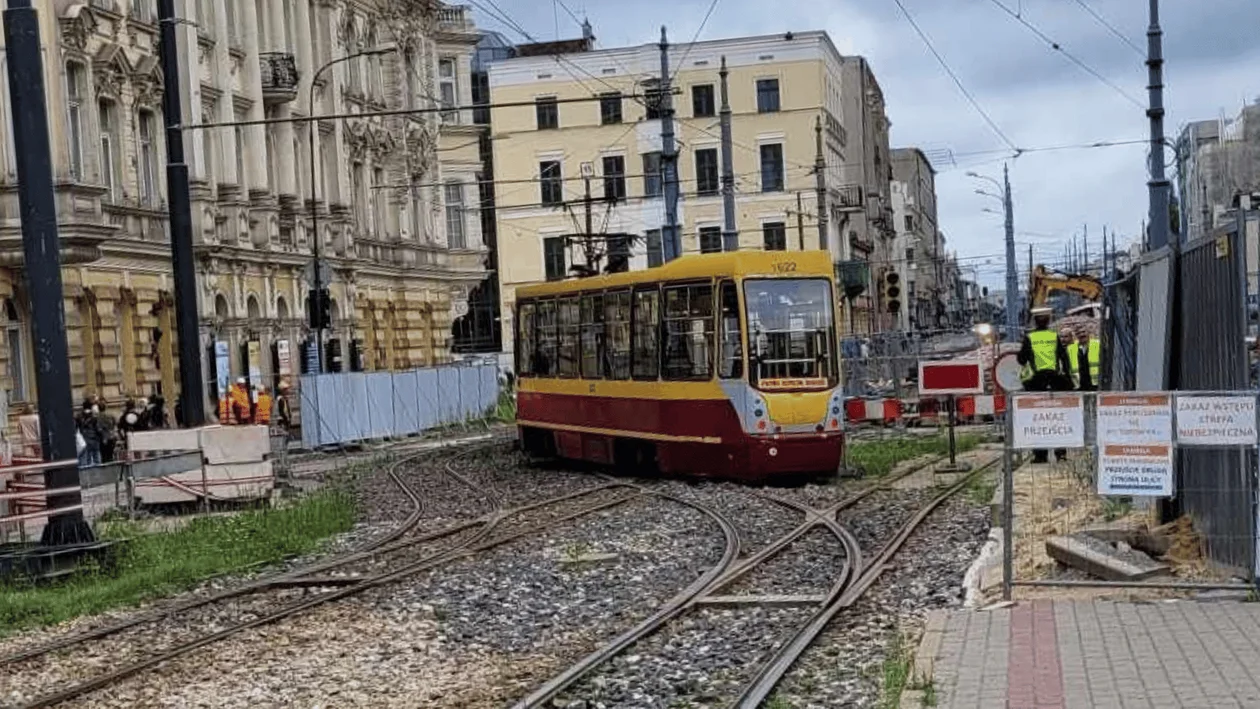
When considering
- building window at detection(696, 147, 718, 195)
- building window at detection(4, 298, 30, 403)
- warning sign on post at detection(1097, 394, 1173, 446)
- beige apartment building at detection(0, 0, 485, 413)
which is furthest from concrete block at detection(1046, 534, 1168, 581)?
building window at detection(696, 147, 718, 195)

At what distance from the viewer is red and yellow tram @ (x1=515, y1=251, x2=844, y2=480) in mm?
23016

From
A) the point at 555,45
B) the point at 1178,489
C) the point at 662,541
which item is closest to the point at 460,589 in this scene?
the point at 662,541

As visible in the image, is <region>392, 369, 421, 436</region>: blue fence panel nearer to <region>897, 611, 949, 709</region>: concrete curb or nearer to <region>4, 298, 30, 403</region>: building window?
<region>4, 298, 30, 403</region>: building window

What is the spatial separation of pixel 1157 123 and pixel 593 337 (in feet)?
27.6

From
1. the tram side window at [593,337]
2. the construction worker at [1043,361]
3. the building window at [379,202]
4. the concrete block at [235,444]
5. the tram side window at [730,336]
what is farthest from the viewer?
the building window at [379,202]

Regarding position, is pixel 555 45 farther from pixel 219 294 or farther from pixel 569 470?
pixel 569 470

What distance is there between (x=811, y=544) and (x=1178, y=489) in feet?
14.3

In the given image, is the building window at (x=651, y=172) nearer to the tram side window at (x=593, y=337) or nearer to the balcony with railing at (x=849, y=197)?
the balcony with railing at (x=849, y=197)

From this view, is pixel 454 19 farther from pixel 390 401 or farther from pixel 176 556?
pixel 176 556

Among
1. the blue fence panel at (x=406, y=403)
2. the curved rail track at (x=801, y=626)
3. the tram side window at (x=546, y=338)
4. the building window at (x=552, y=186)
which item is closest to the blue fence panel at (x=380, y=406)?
the blue fence panel at (x=406, y=403)

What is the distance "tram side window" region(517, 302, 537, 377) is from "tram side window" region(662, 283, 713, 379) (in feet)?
18.7

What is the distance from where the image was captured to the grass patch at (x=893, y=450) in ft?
86.5

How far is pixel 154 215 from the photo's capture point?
127ft

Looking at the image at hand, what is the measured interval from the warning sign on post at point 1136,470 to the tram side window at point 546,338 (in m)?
17.6
